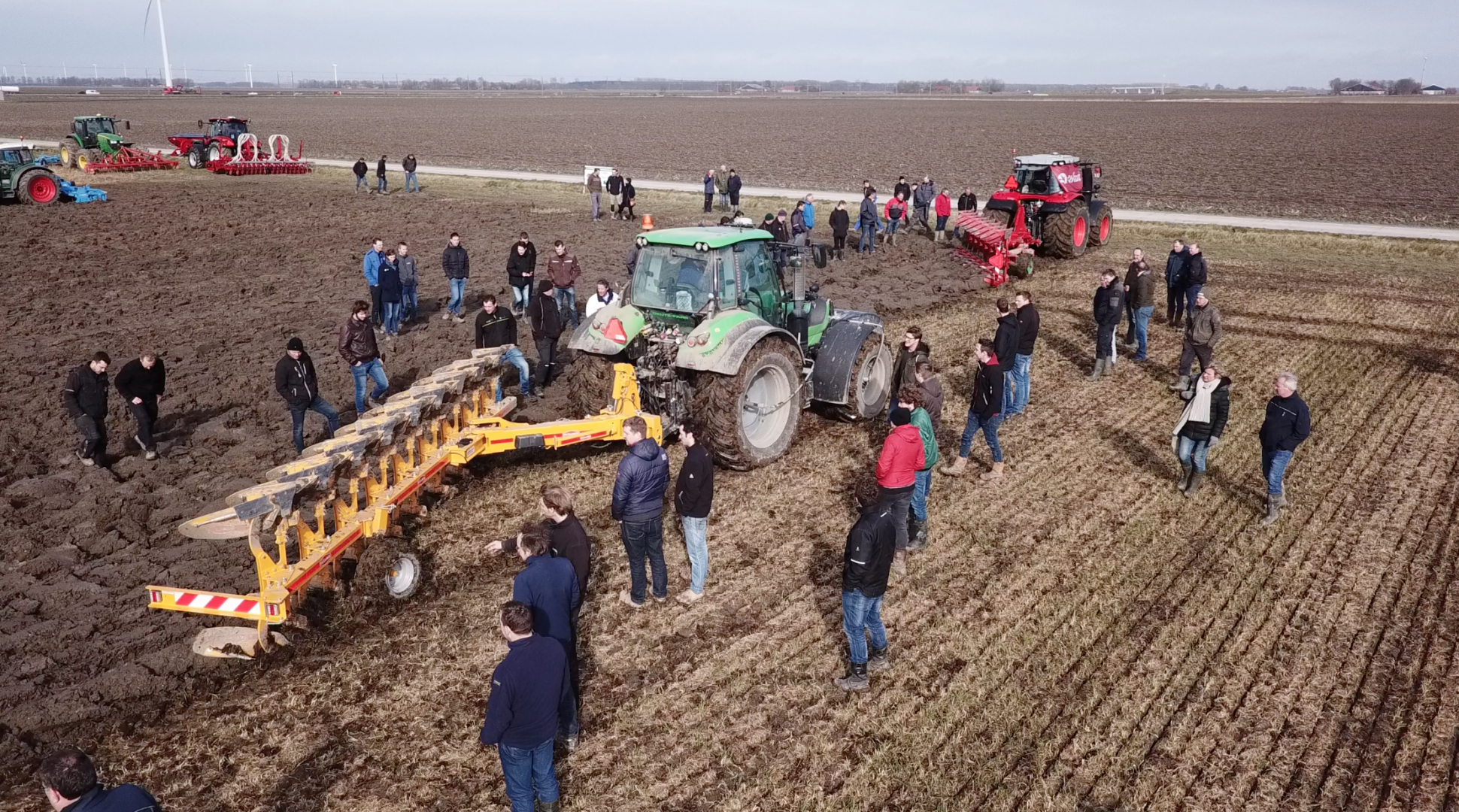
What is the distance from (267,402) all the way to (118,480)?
218 cm

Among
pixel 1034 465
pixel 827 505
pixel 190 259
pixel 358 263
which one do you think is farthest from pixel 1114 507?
pixel 190 259

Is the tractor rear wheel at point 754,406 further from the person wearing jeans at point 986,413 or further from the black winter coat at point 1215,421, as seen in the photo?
the black winter coat at point 1215,421

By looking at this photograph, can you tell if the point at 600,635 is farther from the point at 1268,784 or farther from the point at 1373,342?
the point at 1373,342

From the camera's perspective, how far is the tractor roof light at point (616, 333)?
915 centimetres

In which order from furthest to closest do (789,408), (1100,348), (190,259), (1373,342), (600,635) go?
(190,259) < (1373,342) < (1100,348) < (789,408) < (600,635)

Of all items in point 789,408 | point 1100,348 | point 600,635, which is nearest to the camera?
point 600,635

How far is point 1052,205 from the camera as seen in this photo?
66.4 feet

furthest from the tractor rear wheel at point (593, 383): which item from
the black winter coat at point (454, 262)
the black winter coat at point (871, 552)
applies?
the black winter coat at point (454, 262)

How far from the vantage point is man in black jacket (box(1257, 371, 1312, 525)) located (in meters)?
8.61

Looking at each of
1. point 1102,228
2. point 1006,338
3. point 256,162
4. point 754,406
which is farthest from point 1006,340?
point 256,162

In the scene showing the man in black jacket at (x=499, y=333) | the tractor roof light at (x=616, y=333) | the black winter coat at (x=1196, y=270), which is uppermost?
the black winter coat at (x=1196, y=270)

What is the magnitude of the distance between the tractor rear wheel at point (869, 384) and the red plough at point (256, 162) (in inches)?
1162

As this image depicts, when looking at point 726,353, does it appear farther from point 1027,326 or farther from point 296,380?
point 296,380

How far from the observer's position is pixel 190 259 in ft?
62.3
